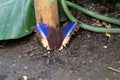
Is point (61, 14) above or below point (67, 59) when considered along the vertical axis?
above

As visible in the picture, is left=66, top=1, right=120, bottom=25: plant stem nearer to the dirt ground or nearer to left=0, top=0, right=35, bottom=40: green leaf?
the dirt ground

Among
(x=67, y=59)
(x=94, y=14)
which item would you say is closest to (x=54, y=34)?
(x=67, y=59)

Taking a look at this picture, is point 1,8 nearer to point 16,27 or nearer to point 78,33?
point 16,27

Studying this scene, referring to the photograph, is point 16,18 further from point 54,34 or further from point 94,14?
point 94,14

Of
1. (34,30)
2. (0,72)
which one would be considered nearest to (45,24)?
(34,30)

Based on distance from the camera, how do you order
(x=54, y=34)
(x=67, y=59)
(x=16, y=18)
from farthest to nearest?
(x=16, y=18) < (x=54, y=34) < (x=67, y=59)

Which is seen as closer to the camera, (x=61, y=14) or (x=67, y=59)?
(x=67, y=59)
